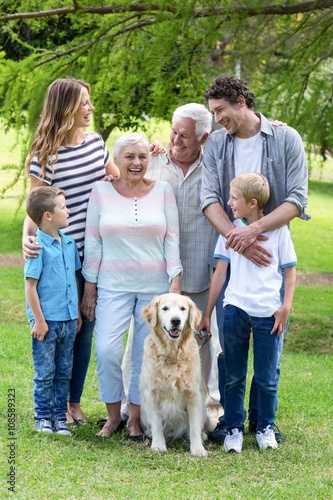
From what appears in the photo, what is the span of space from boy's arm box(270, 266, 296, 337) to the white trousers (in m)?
0.82

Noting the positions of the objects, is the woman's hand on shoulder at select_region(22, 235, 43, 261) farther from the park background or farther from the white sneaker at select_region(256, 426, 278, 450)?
the white sneaker at select_region(256, 426, 278, 450)

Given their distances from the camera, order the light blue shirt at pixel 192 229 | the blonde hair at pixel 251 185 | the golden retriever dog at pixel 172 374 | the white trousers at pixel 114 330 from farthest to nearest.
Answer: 1. the light blue shirt at pixel 192 229
2. the white trousers at pixel 114 330
3. the golden retriever dog at pixel 172 374
4. the blonde hair at pixel 251 185

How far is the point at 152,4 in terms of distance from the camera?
7723mm

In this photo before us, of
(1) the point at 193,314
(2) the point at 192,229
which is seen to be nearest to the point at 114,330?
(1) the point at 193,314

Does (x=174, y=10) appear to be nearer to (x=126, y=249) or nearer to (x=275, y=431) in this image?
(x=126, y=249)

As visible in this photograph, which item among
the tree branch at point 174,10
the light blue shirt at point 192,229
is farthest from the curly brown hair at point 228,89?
the tree branch at point 174,10

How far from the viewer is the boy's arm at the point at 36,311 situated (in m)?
5.44

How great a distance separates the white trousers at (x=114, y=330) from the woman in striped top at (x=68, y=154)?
0.91 feet

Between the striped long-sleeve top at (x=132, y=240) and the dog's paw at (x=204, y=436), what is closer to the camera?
the striped long-sleeve top at (x=132, y=240)

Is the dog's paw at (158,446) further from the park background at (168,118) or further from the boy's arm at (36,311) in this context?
the boy's arm at (36,311)

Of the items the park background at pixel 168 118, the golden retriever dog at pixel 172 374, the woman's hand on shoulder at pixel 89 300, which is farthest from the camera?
the woman's hand on shoulder at pixel 89 300

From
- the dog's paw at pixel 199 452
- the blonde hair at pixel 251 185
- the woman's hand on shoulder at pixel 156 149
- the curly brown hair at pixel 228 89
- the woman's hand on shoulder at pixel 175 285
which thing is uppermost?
the curly brown hair at pixel 228 89

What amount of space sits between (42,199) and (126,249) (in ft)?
1.99

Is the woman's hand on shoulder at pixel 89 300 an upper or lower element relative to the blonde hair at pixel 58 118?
lower
